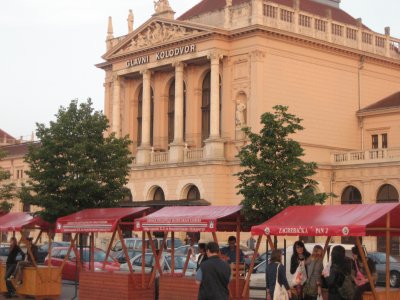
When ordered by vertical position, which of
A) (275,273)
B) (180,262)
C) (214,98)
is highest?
(214,98)

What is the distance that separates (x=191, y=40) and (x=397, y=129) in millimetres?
16317

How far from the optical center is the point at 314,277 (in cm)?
1962

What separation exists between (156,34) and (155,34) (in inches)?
4.0

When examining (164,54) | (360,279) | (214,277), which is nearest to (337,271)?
(360,279)

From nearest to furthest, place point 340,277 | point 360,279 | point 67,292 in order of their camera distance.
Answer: point 340,277 → point 360,279 → point 67,292

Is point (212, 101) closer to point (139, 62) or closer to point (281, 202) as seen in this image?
point (139, 62)

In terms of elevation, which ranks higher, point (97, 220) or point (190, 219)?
point (190, 219)

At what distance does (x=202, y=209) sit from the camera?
2450cm

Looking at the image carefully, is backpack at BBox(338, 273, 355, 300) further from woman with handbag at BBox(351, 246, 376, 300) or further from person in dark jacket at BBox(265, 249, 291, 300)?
person in dark jacket at BBox(265, 249, 291, 300)

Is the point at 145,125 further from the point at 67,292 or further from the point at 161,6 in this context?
the point at 67,292

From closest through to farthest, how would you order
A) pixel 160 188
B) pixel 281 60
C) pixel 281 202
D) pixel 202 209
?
pixel 202 209
pixel 281 202
pixel 281 60
pixel 160 188

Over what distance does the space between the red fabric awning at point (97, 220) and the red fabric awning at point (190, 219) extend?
1180 mm

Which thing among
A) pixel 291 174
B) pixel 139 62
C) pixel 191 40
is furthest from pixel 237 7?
pixel 291 174

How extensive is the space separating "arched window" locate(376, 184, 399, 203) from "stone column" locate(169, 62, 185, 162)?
14701 millimetres
